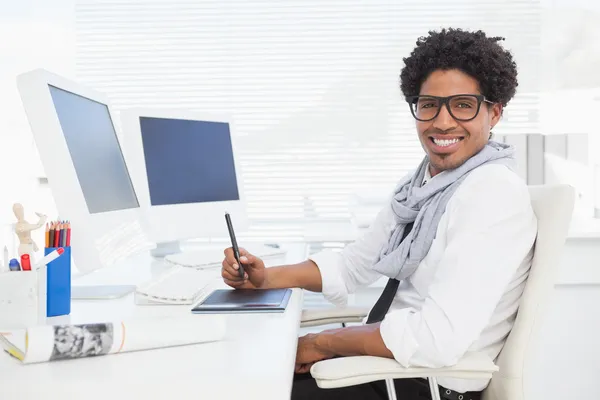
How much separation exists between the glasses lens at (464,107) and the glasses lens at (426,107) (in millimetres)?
35

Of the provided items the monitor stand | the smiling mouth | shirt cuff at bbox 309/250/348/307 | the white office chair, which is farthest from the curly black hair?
the monitor stand

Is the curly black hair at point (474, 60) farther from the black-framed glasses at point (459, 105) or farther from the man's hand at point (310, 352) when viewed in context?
the man's hand at point (310, 352)

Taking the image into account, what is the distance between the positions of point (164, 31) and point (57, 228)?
10.2ft

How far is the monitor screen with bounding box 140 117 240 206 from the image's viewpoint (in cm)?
198

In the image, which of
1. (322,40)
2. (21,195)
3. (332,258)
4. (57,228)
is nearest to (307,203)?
(322,40)

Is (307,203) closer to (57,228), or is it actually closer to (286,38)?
(286,38)

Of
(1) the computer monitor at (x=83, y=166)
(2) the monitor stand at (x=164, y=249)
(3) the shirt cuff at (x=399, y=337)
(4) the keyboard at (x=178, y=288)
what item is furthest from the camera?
(2) the monitor stand at (x=164, y=249)

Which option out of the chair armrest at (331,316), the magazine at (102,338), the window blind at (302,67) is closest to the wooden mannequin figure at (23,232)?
the magazine at (102,338)

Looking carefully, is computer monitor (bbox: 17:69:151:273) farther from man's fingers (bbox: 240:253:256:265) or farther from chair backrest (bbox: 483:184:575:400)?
chair backrest (bbox: 483:184:575:400)

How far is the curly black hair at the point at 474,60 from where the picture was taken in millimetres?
1413

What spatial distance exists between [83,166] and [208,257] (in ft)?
2.20

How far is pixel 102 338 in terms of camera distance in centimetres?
92

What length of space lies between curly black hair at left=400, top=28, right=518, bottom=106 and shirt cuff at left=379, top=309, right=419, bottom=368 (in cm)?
55

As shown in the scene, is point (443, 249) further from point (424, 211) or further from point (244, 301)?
point (244, 301)
